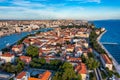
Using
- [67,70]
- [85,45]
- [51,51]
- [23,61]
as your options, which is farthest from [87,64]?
[85,45]

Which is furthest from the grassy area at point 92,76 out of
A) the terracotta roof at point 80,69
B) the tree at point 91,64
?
the tree at point 91,64

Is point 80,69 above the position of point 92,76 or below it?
above

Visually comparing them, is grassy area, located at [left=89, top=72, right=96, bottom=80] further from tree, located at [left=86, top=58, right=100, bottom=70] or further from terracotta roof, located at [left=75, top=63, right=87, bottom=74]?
tree, located at [left=86, top=58, right=100, bottom=70]

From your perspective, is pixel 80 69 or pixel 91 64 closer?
pixel 80 69

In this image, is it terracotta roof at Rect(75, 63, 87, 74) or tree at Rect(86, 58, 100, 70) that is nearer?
terracotta roof at Rect(75, 63, 87, 74)

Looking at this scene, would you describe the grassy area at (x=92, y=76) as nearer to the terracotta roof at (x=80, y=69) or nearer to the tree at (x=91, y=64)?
the terracotta roof at (x=80, y=69)

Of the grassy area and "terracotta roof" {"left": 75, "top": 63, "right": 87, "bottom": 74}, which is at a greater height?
"terracotta roof" {"left": 75, "top": 63, "right": 87, "bottom": 74}

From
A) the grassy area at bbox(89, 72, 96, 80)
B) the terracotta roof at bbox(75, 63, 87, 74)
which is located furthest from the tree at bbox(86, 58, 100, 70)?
the terracotta roof at bbox(75, 63, 87, 74)

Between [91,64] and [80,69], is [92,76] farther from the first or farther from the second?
[91,64]

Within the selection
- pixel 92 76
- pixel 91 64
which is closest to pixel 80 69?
pixel 92 76

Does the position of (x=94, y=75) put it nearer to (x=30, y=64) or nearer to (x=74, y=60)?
(x=74, y=60)

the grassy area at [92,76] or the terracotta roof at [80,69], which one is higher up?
the terracotta roof at [80,69]
